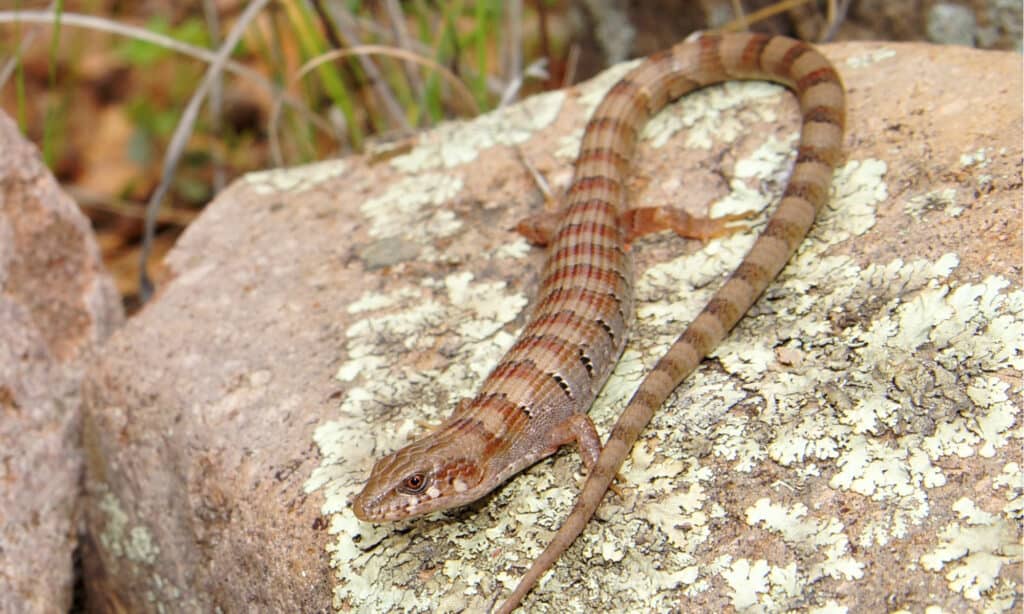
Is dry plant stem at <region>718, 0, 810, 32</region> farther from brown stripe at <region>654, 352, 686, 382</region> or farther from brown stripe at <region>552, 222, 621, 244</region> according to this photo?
brown stripe at <region>654, 352, 686, 382</region>

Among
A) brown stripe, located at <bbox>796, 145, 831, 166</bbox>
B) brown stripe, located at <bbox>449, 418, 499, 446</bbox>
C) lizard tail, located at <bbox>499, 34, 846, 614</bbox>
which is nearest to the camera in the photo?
lizard tail, located at <bbox>499, 34, 846, 614</bbox>

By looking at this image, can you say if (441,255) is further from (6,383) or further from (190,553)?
(6,383)

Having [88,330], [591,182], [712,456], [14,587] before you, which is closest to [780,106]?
[591,182]

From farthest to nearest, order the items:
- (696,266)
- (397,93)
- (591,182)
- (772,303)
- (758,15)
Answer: (397,93) < (758,15) < (591,182) < (696,266) < (772,303)

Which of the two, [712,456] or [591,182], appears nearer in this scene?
[712,456]

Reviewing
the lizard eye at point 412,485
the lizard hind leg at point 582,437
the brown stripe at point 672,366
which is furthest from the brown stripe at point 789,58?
the lizard eye at point 412,485

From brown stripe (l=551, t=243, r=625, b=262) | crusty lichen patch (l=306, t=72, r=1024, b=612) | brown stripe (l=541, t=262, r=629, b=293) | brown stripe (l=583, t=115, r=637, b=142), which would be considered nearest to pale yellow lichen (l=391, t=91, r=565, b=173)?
brown stripe (l=583, t=115, r=637, b=142)

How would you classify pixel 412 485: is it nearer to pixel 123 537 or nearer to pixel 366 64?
pixel 123 537
